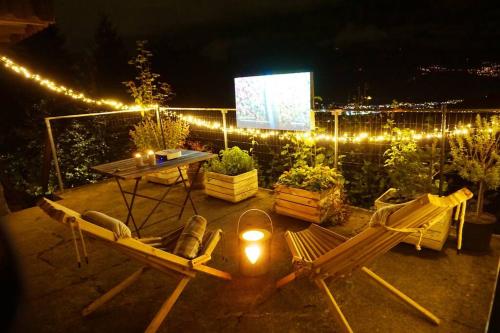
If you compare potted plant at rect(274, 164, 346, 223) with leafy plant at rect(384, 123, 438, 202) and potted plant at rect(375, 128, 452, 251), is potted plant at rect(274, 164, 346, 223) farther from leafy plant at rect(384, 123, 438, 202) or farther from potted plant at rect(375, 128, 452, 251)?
leafy plant at rect(384, 123, 438, 202)

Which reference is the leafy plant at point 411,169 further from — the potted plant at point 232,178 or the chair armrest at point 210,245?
the chair armrest at point 210,245

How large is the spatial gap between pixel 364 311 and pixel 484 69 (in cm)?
1350

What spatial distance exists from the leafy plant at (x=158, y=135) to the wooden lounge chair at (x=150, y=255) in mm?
3827

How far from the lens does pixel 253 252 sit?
290 cm

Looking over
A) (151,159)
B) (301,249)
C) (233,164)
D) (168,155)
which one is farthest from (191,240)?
(233,164)

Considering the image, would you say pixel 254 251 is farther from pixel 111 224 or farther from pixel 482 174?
pixel 482 174

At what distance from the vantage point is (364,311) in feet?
8.26

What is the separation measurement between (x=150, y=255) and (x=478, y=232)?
3.05m

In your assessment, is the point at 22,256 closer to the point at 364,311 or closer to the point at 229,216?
the point at 229,216

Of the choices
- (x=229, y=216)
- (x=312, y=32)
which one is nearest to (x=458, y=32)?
(x=312, y=32)

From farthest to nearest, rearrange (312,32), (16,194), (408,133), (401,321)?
(312,32), (16,194), (408,133), (401,321)

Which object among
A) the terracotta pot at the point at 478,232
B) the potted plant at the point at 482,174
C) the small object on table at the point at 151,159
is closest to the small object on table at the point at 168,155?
the small object on table at the point at 151,159

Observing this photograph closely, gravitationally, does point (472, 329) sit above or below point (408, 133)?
below

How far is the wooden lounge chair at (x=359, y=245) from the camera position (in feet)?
6.23
